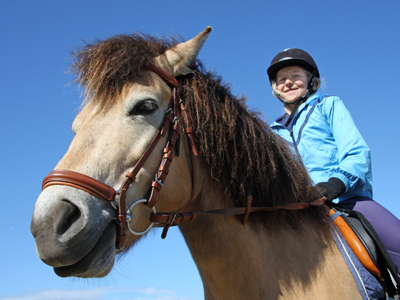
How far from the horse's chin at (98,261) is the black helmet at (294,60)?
10.6 ft

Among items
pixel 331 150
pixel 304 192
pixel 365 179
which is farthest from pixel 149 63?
pixel 365 179

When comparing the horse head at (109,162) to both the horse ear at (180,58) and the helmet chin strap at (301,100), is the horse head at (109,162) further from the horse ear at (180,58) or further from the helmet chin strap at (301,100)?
the helmet chin strap at (301,100)

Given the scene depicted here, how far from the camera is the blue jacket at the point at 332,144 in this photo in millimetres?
3266

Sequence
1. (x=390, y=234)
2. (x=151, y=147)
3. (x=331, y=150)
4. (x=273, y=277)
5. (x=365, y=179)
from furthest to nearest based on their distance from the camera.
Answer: (x=331, y=150)
(x=365, y=179)
(x=390, y=234)
(x=273, y=277)
(x=151, y=147)

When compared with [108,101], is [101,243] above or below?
below

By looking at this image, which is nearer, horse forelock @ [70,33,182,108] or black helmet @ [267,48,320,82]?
horse forelock @ [70,33,182,108]

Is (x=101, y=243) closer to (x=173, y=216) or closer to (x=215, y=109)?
(x=173, y=216)

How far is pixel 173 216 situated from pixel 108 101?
971mm

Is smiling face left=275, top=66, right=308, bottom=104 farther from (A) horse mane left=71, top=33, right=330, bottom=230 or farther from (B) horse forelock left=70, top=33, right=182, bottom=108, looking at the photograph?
(B) horse forelock left=70, top=33, right=182, bottom=108

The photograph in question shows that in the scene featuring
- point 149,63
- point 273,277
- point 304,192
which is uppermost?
point 149,63

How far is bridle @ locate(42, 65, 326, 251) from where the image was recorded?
2.09m

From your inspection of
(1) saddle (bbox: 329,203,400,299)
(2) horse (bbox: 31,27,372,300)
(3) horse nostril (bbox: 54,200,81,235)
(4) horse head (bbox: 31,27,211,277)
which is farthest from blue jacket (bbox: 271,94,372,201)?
(3) horse nostril (bbox: 54,200,81,235)

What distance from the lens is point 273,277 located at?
2629 mm

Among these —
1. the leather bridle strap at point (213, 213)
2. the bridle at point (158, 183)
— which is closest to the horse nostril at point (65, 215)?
the bridle at point (158, 183)
